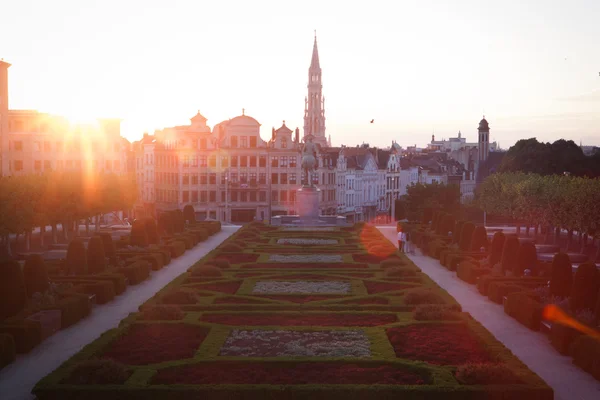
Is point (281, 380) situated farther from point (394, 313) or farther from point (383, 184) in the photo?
point (383, 184)

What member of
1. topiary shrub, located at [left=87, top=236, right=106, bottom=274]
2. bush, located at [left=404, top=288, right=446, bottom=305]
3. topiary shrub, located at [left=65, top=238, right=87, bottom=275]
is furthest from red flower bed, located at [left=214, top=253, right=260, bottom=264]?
bush, located at [left=404, top=288, right=446, bottom=305]

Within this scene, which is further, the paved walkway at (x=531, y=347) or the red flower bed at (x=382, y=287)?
the red flower bed at (x=382, y=287)


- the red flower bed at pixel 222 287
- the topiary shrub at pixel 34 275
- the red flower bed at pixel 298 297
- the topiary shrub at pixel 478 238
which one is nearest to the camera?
the topiary shrub at pixel 34 275

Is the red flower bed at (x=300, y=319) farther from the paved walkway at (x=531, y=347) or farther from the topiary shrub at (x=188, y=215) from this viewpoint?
the topiary shrub at (x=188, y=215)

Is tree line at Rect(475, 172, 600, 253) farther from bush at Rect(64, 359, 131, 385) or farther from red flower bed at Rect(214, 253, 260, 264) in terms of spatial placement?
bush at Rect(64, 359, 131, 385)

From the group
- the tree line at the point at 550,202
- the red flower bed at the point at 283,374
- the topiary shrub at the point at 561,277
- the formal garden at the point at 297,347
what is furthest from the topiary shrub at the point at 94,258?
the tree line at the point at 550,202

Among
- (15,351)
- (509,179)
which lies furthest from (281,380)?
(509,179)
